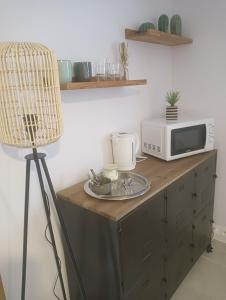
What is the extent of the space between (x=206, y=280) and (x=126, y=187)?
120 cm

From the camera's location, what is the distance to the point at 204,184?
196 centimetres

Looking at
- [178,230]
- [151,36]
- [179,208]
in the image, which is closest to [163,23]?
[151,36]

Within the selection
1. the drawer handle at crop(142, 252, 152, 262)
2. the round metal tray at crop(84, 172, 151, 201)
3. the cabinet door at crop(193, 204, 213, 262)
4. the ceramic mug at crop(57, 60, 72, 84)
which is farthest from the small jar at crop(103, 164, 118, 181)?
Result: the cabinet door at crop(193, 204, 213, 262)

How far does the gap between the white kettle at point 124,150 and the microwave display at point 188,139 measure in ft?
1.05

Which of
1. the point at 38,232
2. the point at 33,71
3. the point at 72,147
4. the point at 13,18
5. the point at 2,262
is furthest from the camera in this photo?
the point at 72,147

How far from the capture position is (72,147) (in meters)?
1.57

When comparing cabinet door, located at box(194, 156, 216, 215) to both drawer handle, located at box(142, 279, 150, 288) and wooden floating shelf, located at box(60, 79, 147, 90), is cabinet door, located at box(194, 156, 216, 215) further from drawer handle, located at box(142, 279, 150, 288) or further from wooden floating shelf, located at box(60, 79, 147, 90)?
wooden floating shelf, located at box(60, 79, 147, 90)

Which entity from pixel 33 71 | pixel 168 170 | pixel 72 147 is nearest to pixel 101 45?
pixel 72 147

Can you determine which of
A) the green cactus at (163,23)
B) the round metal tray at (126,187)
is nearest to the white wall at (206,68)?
the green cactus at (163,23)

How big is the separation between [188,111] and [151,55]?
648 millimetres

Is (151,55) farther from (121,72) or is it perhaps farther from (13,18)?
(13,18)

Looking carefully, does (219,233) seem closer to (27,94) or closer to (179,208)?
(179,208)

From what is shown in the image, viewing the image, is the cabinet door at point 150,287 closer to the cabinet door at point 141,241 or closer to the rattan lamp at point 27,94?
the cabinet door at point 141,241

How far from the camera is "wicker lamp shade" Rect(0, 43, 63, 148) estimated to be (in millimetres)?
891
